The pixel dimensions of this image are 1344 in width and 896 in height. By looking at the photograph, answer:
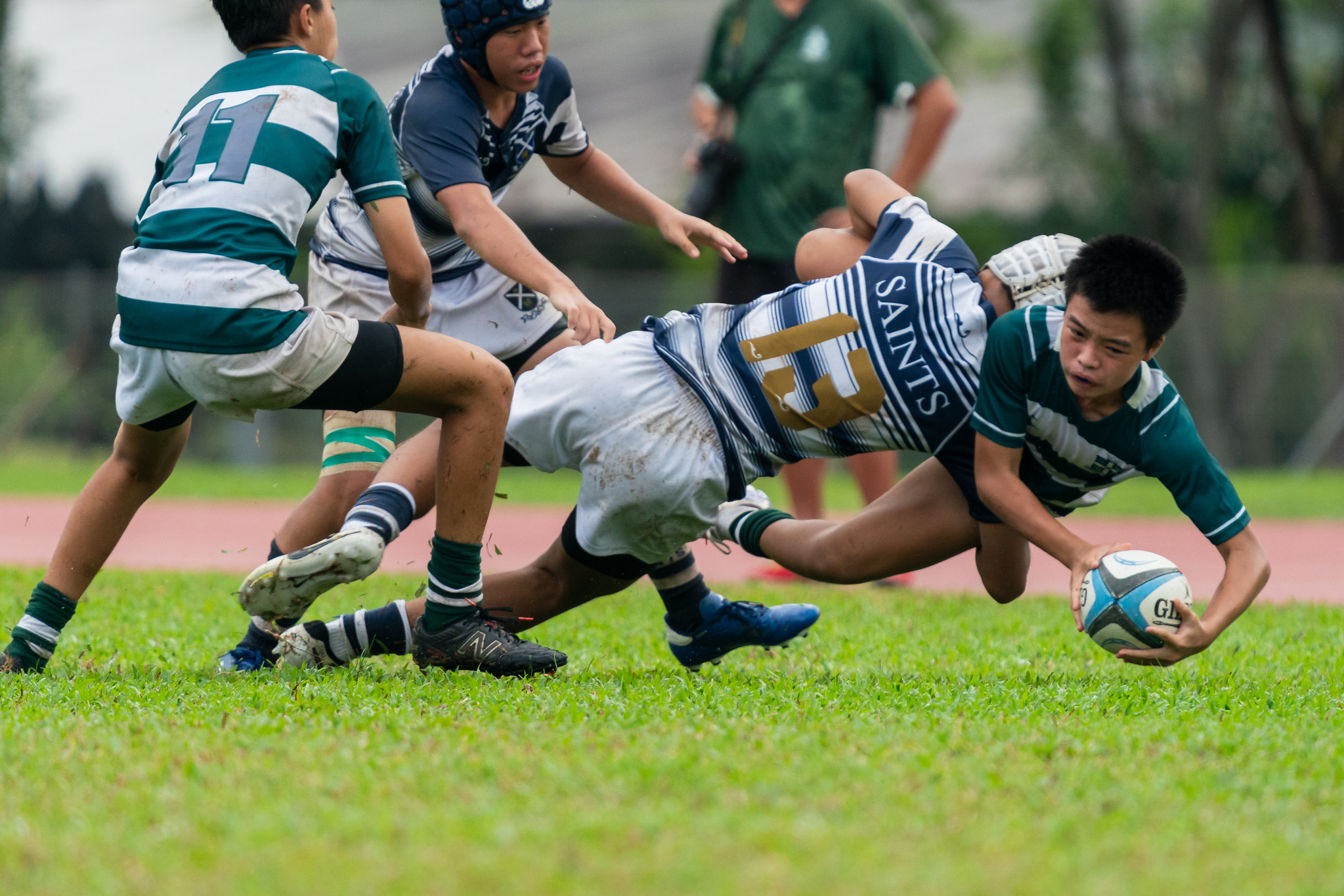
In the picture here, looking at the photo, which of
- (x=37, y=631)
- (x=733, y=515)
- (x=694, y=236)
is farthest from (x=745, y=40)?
(x=37, y=631)

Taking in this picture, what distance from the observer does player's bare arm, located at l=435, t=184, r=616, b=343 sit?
3.70 metres

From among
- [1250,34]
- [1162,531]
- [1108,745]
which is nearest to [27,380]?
[1162,531]

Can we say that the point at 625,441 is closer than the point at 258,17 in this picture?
No

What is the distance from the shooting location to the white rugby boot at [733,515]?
449 centimetres

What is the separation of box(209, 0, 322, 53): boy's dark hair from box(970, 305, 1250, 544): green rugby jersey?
188 cm

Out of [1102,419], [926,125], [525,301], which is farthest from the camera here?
[926,125]

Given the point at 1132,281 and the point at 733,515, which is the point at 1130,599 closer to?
the point at 1132,281

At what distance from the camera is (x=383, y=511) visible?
3809mm

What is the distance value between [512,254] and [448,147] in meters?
0.40

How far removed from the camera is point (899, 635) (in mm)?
4918

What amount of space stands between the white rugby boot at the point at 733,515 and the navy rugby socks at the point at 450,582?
885 mm

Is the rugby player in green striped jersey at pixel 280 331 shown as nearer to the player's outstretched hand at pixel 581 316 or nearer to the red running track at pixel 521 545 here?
the player's outstretched hand at pixel 581 316

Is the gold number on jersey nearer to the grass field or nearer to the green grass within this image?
the green grass

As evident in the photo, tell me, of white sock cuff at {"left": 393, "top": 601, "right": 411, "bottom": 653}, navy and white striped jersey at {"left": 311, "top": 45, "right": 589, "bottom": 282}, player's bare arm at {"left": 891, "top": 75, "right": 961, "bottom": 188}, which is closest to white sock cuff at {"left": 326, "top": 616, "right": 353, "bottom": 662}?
white sock cuff at {"left": 393, "top": 601, "right": 411, "bottom": 653}
